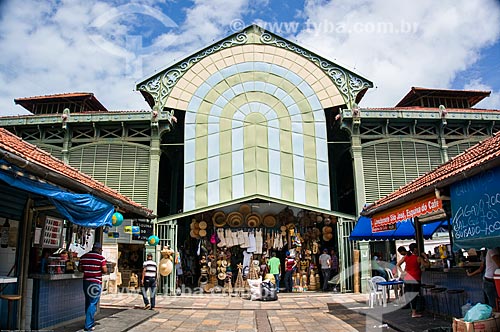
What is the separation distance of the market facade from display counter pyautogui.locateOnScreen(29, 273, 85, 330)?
6571 mm

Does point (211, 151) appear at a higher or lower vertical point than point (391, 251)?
higher

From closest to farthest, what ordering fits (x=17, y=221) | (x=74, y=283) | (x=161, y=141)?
1. (x=17, y=221)
2. (x=74, y=283)
3. (x=161, y=141)

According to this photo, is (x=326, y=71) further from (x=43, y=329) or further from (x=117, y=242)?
(x=43, y=329)

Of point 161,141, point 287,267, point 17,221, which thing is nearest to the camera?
point 17,221

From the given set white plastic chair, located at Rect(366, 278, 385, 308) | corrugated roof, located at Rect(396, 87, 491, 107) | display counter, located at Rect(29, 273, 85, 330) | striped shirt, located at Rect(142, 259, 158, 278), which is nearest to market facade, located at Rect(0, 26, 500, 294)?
corrugated roof, located at Rect(396, 87, 491, 107)

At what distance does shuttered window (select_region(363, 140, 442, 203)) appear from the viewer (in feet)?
56.8

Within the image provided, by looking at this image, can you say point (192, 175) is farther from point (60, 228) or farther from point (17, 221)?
point (17, 221)

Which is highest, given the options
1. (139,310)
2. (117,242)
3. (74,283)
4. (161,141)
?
(161,141)

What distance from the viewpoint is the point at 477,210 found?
654cm

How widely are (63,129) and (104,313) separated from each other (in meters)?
9.89

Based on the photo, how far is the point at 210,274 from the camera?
650 inches

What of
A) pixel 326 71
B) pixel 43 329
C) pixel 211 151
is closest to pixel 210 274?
pixel 211 151

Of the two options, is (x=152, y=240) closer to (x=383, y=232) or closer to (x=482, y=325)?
(x=383, y=232)

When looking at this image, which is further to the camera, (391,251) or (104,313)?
(391,251)
